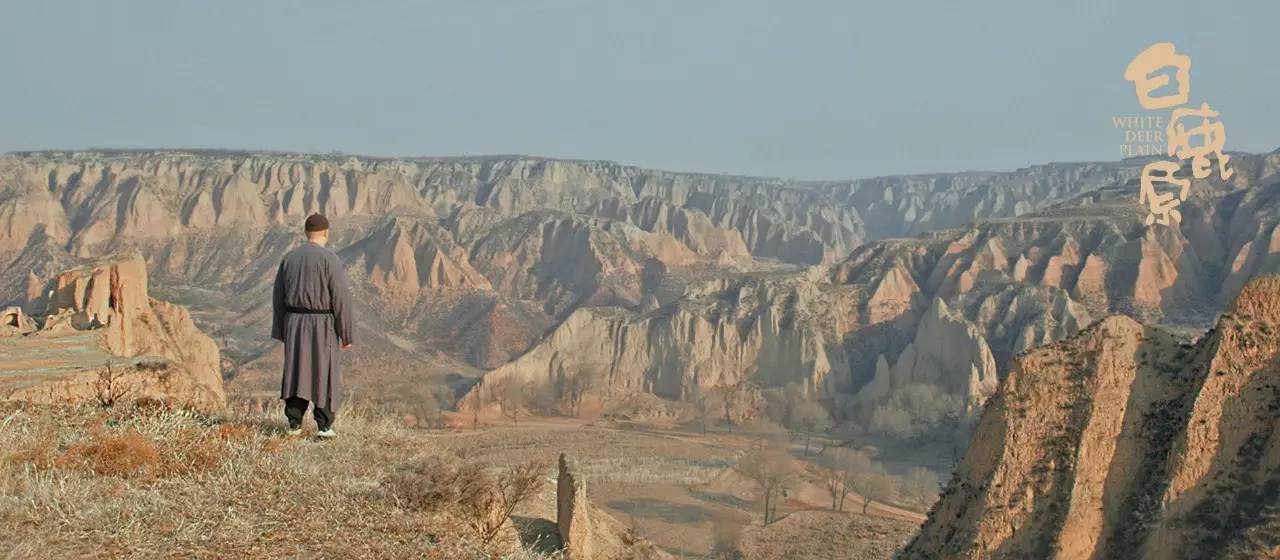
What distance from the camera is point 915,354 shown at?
62031mm

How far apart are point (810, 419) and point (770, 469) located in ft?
54.6

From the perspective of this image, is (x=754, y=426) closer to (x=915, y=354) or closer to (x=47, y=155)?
(x=915, y=354)

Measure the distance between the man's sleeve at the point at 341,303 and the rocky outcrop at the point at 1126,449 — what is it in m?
11.7

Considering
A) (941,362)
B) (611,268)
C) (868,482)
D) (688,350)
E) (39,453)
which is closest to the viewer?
(39,453)

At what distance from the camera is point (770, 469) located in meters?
40.3

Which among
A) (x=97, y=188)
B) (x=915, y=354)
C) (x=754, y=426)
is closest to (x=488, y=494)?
(x=754, y=426)

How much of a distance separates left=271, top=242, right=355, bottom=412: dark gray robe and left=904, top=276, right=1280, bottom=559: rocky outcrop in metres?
11.8

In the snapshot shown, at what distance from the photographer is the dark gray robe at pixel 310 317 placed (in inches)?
317

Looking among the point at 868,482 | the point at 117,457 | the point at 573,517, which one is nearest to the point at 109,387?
the point at 117,457

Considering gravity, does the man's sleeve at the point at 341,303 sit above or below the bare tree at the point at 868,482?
above

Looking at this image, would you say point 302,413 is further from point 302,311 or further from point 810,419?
point 810,419

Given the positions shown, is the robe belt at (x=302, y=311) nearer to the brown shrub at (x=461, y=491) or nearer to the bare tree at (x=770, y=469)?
the brown shrub at (x=461, y=491)

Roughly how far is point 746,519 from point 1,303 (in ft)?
212

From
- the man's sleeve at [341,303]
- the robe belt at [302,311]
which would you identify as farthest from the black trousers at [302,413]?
the robe belt at [302,311]
